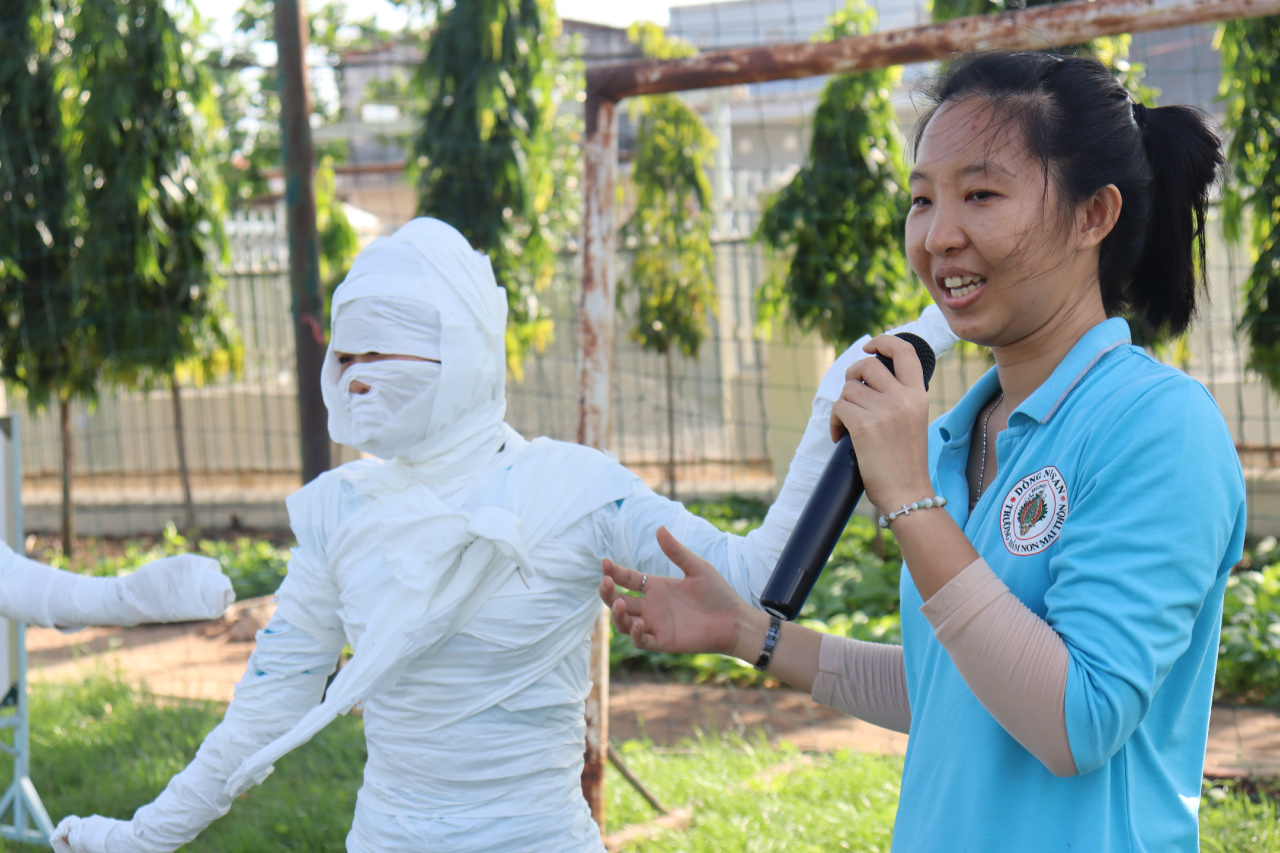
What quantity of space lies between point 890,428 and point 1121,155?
1.28 feet

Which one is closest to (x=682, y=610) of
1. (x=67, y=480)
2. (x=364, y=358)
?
(x=364, y=358)

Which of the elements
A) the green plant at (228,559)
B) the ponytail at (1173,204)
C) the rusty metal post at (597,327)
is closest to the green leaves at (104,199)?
the green plant at (228,559)

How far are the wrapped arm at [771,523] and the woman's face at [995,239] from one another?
1.48ft

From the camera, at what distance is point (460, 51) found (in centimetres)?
778

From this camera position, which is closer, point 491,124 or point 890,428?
point 890,428

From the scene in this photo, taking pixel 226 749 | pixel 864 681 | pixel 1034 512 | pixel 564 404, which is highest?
pixel 1034 512

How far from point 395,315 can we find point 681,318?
7151mm

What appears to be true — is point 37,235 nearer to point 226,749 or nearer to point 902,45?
point 902,45

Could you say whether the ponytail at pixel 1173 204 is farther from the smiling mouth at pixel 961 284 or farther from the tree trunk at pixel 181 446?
the tree trunk at pixel 181 446

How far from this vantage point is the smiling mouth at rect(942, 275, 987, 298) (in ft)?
4.03

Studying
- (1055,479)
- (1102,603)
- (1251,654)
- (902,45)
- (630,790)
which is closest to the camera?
(1102,603)

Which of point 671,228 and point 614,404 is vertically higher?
point 671,228

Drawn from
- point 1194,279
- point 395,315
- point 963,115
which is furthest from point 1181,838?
point 395,315

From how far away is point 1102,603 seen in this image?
1.02 metres
